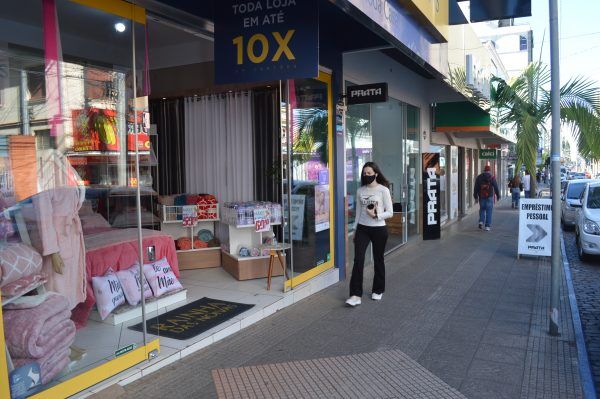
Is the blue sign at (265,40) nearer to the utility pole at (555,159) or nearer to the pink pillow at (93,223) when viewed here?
the pink pillow at (93,223)

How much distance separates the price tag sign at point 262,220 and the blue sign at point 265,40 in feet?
7.20

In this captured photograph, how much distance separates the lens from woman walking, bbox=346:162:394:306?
6.38 m

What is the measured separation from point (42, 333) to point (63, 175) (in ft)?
3.95

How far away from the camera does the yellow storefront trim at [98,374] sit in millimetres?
3537

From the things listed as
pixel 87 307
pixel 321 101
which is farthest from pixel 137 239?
pixel 321 101

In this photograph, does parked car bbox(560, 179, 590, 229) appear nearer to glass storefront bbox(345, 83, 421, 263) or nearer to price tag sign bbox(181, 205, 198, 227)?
glass storefront bbox(345, 83, 421, 263)

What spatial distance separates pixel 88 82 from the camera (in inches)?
165

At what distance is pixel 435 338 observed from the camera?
17.1 feet

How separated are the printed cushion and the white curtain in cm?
435

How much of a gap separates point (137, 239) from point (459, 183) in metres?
16.6

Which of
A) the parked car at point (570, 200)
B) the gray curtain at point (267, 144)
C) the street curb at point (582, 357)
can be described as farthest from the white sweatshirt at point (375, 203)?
the parked car at point (570, 200)

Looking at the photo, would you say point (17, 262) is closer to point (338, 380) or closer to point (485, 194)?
point (338, 380)

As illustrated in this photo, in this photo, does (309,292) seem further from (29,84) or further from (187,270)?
(29,84)

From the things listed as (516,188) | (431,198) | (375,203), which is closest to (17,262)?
(375,203)
